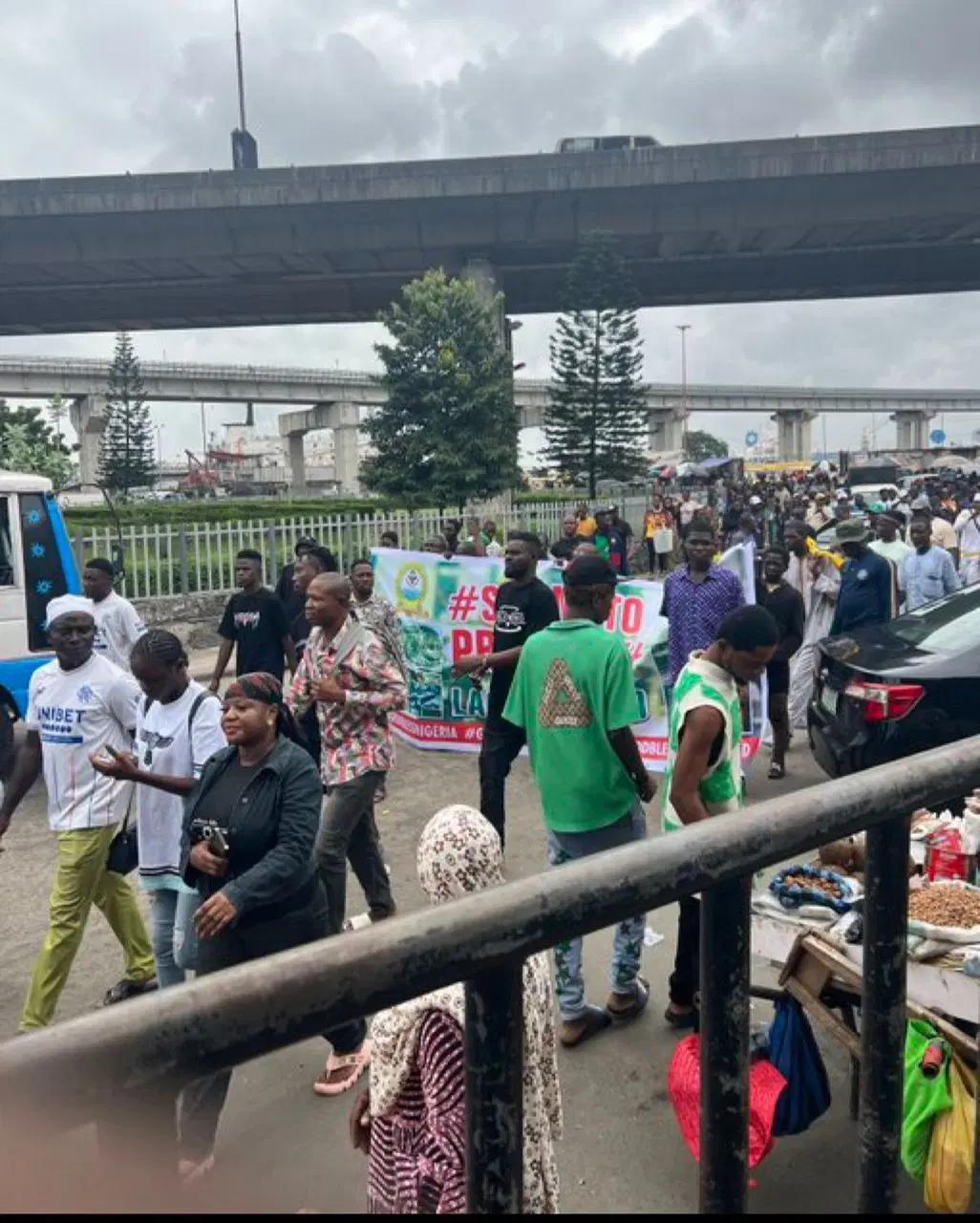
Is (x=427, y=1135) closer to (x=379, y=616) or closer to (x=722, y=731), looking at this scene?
(x=722, y=731)

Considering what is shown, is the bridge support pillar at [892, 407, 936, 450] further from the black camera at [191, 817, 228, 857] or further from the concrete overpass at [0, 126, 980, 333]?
the black camera at [191, 817, 228, 857]

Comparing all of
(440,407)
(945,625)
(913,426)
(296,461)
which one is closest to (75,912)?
(945,625)

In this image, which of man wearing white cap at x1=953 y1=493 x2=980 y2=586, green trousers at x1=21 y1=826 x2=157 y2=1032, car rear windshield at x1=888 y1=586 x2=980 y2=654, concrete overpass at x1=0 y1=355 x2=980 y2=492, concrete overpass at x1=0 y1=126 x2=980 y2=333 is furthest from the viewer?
concrete overpass at x1=0 y1=355 x2=980 y2=492

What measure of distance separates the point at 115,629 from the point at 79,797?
334 cm

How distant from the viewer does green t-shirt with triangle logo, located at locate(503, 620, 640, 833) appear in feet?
12.8

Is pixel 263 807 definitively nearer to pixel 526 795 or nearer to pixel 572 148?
pixel 526 795

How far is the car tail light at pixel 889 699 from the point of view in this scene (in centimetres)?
563

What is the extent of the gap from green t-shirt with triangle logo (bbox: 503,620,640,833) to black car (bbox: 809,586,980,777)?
7.63 ft

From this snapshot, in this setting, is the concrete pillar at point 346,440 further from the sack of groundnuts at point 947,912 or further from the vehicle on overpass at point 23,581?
the sack of groundnuts at point 947,912

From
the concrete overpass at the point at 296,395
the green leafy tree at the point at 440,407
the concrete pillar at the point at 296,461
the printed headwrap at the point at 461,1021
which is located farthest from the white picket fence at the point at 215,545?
the concrete pillar at the point at 296,461

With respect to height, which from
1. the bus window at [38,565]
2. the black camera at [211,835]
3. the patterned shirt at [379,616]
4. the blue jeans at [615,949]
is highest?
the bus window at [38,565]

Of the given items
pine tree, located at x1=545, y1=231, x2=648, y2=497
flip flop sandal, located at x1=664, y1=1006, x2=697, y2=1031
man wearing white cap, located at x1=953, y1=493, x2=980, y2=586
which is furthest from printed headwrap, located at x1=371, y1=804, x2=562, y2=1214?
pine tree, located at x1=545, y1=231, x2=648, y2=497

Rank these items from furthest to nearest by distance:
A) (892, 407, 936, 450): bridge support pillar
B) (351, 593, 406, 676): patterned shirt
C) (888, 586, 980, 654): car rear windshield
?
(892, 407, 936, 450): bridge support pillar < (351, 593, 406, 676): patterned shirt < (888, 586, 980, 654): car rear windshield

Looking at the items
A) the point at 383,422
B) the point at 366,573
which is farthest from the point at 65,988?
the point at 383,422
